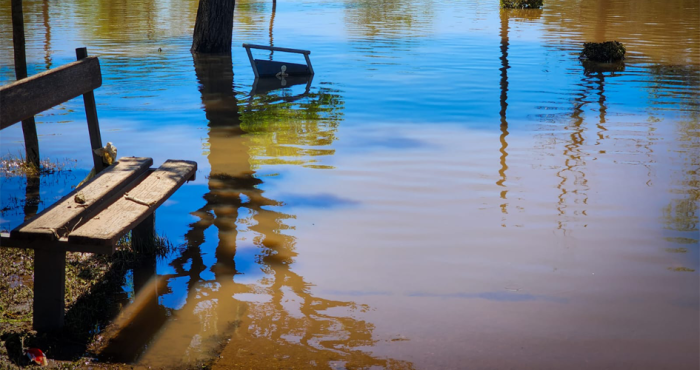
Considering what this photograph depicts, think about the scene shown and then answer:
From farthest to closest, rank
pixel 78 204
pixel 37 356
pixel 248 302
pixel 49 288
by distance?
pixel 248 302 → pixel 78 204 → pixel 49 288 → pixel 37 356

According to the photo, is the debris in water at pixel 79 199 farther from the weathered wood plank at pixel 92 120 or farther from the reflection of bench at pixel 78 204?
the weathered wood plank at pixel 92 120

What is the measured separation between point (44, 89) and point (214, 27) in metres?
13.9

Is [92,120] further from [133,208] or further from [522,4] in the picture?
[522,4]

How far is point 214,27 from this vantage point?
18359 millimetres

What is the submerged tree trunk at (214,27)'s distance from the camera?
18.0 meters

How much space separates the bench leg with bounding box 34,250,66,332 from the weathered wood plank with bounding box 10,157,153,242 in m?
0.16

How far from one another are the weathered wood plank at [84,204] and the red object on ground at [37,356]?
651 millimetres

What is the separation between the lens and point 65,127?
9953 millimetres

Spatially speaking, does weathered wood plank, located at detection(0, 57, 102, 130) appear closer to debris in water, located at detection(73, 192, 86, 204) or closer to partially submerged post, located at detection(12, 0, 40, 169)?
debris in water, located at detection(73, 192, 86, 204)

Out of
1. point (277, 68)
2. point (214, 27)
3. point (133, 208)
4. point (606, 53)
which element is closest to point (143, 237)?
point (133, 208)

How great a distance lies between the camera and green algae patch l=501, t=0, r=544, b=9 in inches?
1350

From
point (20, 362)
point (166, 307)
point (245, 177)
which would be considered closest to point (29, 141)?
point (245, 177)

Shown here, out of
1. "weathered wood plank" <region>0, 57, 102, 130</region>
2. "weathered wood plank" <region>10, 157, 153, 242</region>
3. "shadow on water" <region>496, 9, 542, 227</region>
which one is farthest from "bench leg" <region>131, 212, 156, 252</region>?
"shadow on water" <region>496, 9, 542, 227</region>

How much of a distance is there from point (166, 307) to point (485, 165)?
15.3 ft
